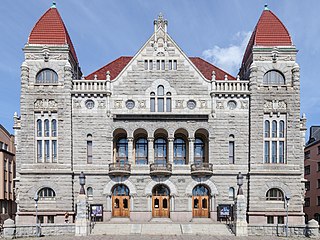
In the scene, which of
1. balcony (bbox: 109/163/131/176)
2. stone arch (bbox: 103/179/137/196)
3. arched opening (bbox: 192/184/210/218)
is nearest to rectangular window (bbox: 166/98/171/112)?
balcony (bbox: 109/163/131/176)

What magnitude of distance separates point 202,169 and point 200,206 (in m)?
4.38

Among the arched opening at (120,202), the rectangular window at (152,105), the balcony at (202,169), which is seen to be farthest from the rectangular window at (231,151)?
the arched opening at (120,202)

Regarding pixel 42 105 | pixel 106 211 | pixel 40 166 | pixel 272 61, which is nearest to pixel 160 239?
pixel 106 211

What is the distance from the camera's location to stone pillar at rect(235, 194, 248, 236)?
3053 cm

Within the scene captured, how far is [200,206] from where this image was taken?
37.8 metres

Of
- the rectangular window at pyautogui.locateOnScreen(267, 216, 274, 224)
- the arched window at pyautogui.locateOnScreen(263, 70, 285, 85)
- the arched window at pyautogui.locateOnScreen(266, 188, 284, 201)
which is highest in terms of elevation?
the arched window at pyautogui.locateOnScreen(263, 70, 285, 85)

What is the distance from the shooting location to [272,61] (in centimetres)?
3744

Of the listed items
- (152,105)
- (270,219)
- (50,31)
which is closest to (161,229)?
(270,219)

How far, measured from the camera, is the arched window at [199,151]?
130 ft

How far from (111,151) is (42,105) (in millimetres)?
8598

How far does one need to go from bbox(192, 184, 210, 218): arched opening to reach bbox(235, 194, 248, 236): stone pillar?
22.9 feet

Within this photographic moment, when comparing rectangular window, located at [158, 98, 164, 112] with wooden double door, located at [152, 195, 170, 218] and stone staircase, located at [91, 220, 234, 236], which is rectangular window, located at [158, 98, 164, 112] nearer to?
wooden double door, located at [152, 195, 170, 218]

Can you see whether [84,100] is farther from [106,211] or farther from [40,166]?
[106,211]

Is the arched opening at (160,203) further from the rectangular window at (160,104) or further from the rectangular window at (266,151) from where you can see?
the rectangular window at (266,151)
